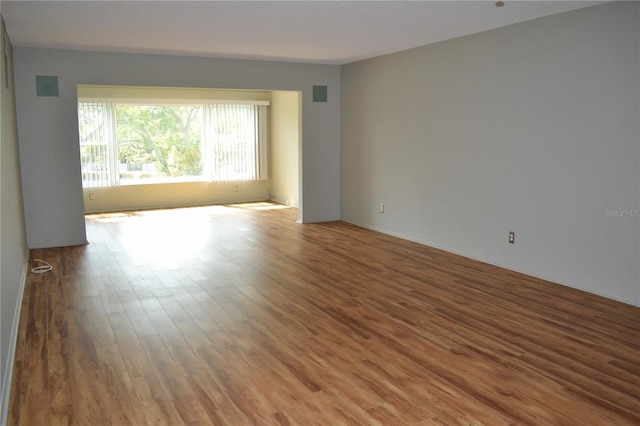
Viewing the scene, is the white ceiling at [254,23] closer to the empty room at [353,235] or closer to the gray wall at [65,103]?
the empty room at [353,235]

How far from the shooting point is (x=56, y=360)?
3061 mm

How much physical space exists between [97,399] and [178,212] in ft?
20.7

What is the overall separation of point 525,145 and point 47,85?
5.13 metres

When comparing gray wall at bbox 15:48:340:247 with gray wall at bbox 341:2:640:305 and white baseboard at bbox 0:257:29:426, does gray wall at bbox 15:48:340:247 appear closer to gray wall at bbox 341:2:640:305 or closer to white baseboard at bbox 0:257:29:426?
white baseboard at bbox 0:257:29:426

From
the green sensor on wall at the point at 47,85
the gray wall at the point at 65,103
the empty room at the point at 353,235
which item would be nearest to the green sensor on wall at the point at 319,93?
the empty room at the point at 353,235

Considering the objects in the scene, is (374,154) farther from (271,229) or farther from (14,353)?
(14,353)

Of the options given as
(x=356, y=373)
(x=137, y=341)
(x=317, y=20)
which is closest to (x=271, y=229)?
(x=317, y=20)

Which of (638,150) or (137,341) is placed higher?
(638,150)

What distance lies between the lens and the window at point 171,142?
8492 mm

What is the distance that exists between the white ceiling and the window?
115 inches

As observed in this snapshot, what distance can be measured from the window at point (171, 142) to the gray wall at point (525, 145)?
139 inches

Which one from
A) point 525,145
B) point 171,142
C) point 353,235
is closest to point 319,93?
point 353,235

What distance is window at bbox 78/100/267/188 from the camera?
8.49 meters

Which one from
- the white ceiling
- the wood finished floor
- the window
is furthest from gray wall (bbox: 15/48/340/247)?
the window
